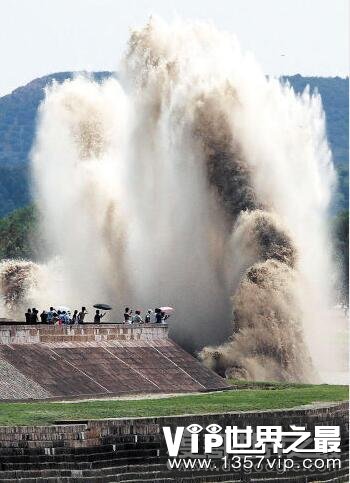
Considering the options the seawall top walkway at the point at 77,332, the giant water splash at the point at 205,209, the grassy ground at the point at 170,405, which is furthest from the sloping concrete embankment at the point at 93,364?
the giant water splash at the point at 205,209

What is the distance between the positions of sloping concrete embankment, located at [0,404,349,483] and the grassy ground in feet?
5.42

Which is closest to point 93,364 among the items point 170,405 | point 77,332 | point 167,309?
point 77,332

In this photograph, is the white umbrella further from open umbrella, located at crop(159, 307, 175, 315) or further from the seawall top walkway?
the seawall top walkway

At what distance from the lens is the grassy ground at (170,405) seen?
40.5 metres

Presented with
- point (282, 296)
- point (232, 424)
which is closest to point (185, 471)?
point (232, 424)

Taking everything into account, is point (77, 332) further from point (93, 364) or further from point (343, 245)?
point (343, 245)

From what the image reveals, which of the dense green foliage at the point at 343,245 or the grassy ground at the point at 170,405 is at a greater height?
the dense green foliage at the point at 343,245

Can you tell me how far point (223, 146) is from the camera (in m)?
68.5

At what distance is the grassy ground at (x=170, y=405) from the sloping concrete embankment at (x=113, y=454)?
1.65m

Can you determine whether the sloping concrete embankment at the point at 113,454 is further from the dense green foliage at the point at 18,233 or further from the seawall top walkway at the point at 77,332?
the dense green foliage at the point at 18,233

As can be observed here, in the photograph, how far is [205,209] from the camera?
224 ft

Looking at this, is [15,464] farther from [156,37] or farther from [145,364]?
[156,37]

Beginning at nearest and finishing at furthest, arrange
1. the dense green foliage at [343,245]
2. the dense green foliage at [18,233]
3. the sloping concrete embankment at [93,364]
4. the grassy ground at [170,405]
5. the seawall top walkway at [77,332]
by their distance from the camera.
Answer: the grassy ground at [170,405] < the sloping concrete embankment at [93,364] < the seawall top walkway at [77,332] < the dense green foliage at [18,233] < the dense green foliage at [343,245]

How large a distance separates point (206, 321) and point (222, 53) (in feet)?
38.3
